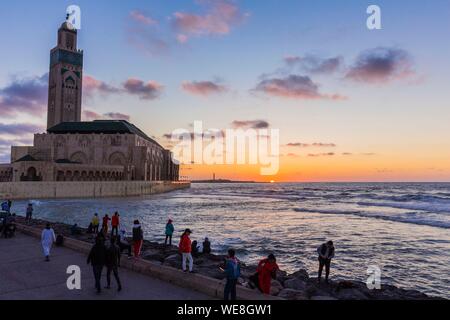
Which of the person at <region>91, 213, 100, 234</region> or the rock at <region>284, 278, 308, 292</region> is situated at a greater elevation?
the person at <region>91, 213, 100, 234</region>

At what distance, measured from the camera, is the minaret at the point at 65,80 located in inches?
5320

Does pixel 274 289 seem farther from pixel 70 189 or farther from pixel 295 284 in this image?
pixel 70 189

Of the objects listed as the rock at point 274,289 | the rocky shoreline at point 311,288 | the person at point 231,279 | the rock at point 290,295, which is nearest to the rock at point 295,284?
the rocky shoreline at point 311,288

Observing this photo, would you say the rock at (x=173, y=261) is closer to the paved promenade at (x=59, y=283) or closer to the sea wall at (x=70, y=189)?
the paved promenade at (x=59, y=283)

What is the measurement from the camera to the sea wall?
61.0 m

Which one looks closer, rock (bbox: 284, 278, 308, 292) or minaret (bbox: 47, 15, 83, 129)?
rock (bbox: 284, 278, 308, 292)

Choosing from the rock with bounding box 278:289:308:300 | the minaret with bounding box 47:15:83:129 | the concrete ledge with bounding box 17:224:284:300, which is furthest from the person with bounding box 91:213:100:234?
the minaret with bounding box 47:15:83:129

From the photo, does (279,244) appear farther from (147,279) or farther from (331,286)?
(147,279)

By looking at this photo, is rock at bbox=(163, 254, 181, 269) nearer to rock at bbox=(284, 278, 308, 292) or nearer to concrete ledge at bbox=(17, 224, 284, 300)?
concrete ledge at bbox=(17, 224, 284, 300)

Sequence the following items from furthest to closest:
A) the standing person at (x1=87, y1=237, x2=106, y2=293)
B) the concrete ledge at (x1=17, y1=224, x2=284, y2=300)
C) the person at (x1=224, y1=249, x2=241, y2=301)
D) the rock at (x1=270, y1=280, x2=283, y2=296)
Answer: the rock at (x1=270, y1=280, x2=283, y2=296) → the standing person at (x1=87, y1=237, x2=106, y2=293) → the concrete ledge at (x1=17, y1=224, x2=284, y2=300) → the person at (x1=224, y1=249, x2=241, y2=301)

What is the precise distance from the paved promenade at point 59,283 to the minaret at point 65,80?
135044 millimetres

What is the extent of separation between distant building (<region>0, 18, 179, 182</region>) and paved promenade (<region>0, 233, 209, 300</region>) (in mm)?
71780

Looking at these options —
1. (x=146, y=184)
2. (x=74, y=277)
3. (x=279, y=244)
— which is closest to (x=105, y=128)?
(x=146, y=184)

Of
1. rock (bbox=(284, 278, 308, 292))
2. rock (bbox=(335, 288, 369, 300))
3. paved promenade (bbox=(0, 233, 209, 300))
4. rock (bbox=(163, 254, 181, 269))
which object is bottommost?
rock (bbox=(335, 288, 369, 300))
